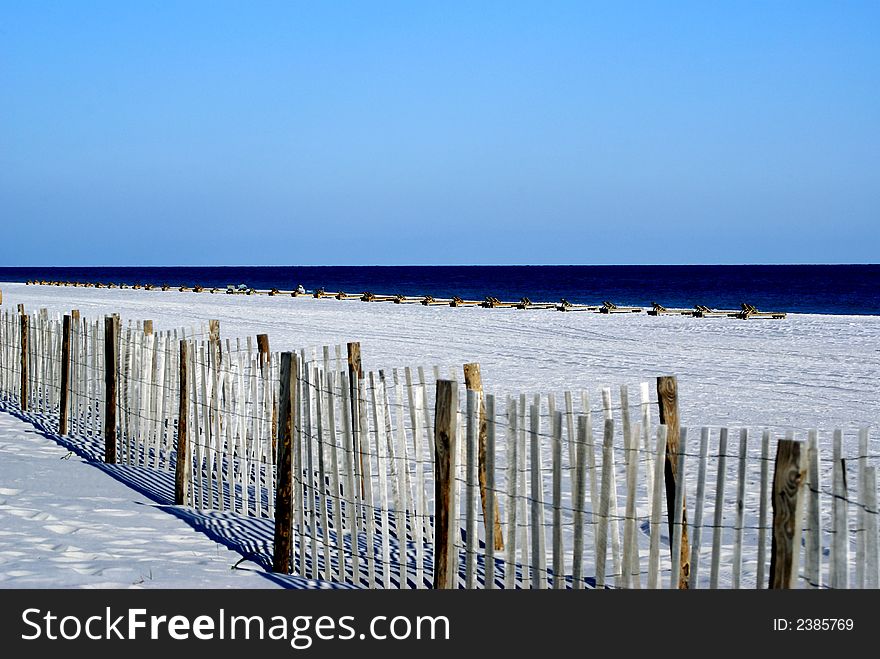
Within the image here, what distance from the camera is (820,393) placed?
1273 cm

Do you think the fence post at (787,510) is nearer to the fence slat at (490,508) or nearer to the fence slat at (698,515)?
the fence slat at (698,515)

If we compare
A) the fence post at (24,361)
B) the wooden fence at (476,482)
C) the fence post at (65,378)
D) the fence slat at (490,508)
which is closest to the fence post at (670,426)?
the wooden fence at (476,482)

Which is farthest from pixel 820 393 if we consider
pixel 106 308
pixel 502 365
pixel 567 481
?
pixel 106 308

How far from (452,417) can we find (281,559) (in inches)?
65.0

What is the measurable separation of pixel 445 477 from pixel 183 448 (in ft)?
10.3

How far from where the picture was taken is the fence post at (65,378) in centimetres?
994

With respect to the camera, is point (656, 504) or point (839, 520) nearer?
point (839, 520)

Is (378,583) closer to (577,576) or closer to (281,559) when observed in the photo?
(281,559)

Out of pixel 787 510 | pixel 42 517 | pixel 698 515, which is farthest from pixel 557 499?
pixel 42 517

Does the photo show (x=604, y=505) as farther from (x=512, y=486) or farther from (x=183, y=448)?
(x=183, y=448)

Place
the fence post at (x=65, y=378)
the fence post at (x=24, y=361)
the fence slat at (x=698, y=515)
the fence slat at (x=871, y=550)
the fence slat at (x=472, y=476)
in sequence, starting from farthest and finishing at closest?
the fence post at (x=24, y=361)
the fence post at (x=65, y=378)
the fence slat at (x=472, y=476)
the fence slat at (x=698, y=515)
the fence slat at (x=871, y=550)

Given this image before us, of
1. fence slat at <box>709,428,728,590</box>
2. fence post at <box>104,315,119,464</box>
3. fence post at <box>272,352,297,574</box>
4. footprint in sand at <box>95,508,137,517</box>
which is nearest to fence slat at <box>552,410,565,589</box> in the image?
fence slat at <box>709,428,728,590</box>

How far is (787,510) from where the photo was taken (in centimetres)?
356
